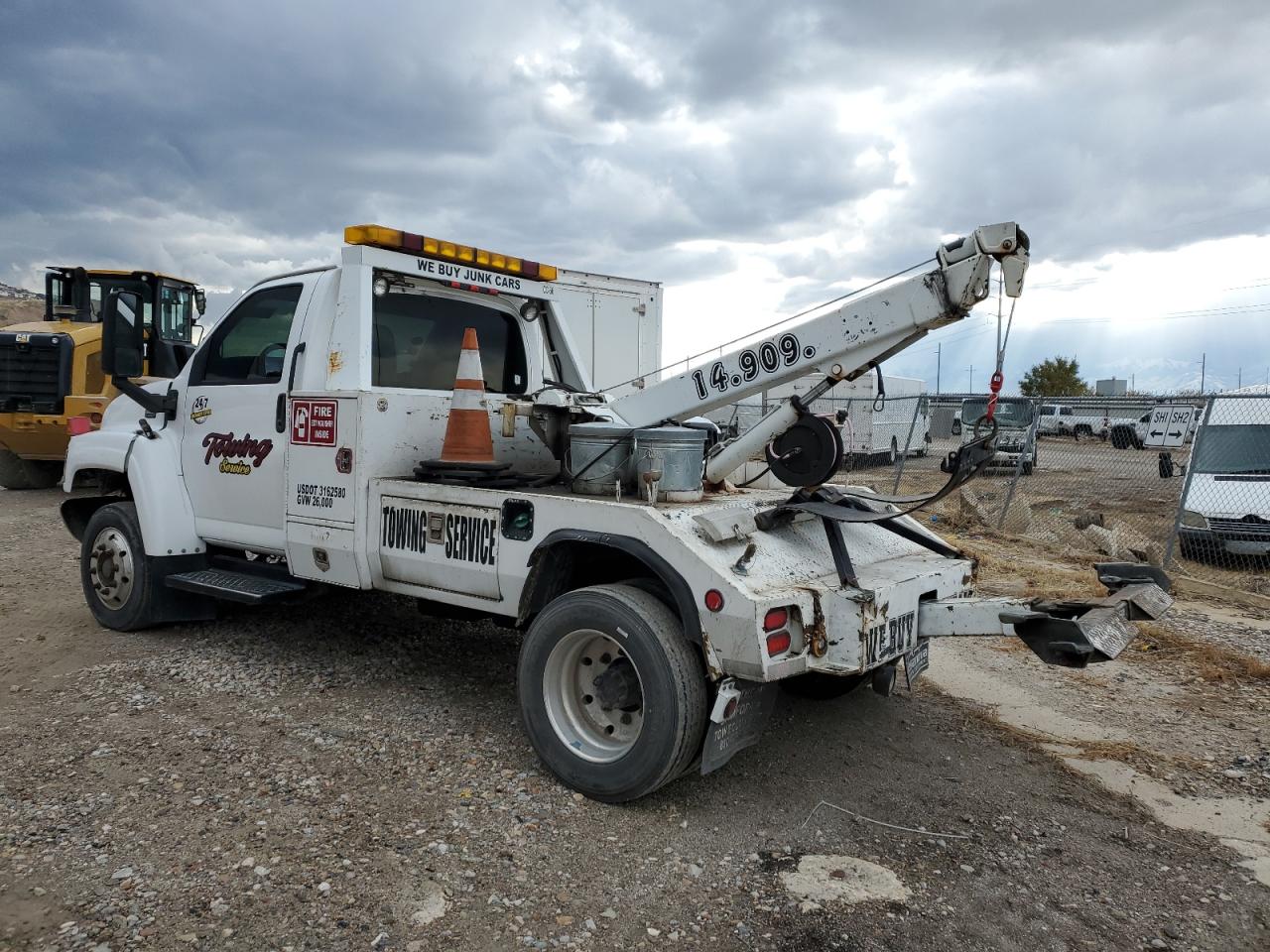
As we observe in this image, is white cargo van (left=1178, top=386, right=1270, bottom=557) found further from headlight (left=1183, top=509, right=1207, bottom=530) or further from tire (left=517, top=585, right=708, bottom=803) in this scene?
tire (left=517, top=585, right=708, bottom=803)

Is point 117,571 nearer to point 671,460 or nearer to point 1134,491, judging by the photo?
point 671,460

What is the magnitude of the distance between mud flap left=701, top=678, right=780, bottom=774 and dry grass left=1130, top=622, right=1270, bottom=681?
3.49m

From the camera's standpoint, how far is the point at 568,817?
3.48 meters

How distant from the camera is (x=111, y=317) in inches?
203

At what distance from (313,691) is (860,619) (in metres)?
3.06

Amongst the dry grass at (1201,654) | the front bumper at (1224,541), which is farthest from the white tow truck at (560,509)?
the front bumper at (1224,541)

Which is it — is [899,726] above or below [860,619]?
below

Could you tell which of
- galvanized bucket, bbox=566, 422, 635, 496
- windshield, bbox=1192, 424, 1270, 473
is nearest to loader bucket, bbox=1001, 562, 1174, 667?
galvanized bucket, bbox=566, 422, 635, 496

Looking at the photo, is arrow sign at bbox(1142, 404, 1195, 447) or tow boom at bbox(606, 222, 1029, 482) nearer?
tow boom at bbox(606, 222, 1029, 482)

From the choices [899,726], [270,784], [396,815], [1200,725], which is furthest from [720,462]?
[1200,725]

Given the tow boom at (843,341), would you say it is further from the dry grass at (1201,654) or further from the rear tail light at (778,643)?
the dry grass at (1201,654)

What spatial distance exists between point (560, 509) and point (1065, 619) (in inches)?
79.6

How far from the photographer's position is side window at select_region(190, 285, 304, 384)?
16.3 feet

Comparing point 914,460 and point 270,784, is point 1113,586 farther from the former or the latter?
point 914,460
